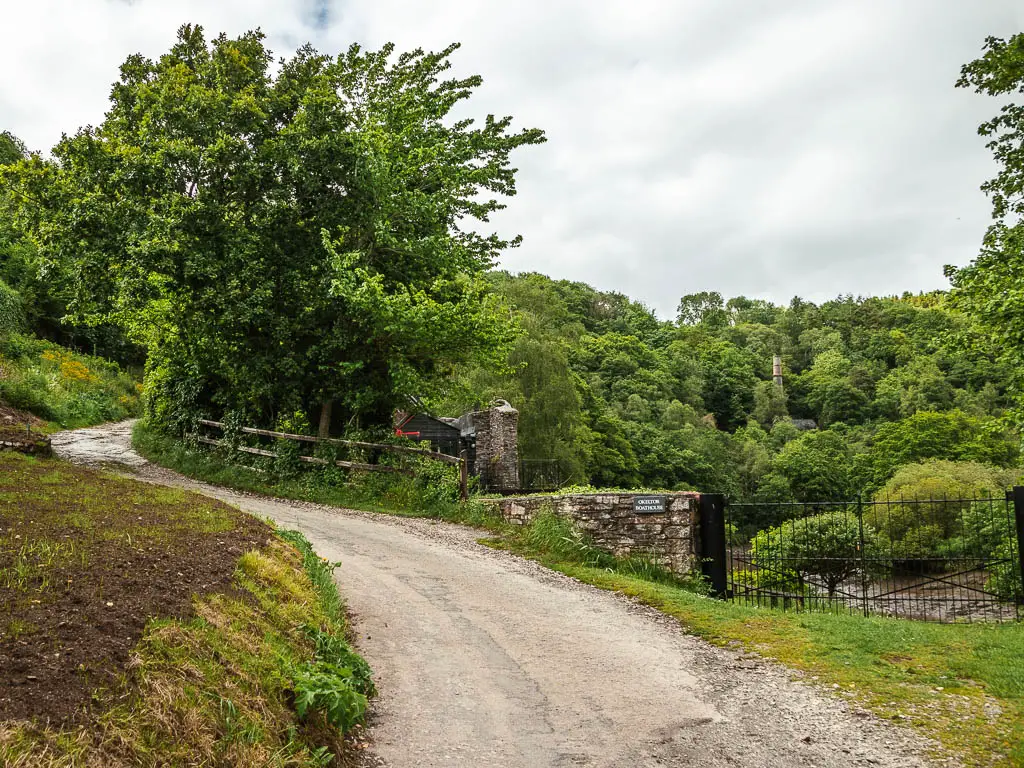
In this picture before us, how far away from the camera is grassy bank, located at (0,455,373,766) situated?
324cm

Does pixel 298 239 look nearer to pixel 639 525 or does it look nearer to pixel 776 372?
pixel 639 525

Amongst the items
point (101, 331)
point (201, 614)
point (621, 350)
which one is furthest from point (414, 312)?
point (621, 350)

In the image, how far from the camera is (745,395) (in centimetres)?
8194

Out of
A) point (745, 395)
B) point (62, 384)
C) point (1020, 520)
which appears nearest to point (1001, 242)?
point (1020, 520)

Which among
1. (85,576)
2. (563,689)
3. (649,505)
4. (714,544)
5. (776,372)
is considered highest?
(776,372)

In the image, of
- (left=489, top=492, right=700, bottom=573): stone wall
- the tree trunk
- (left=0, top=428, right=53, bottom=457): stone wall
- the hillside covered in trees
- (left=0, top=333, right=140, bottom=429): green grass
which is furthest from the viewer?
the hillside covered in trees

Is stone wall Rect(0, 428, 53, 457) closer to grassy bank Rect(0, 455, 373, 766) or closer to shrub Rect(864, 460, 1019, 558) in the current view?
grassy bank Rect(0, 455, 373, 766)

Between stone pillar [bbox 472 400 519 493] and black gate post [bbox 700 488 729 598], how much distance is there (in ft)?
27.8

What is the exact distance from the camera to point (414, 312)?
14758mm

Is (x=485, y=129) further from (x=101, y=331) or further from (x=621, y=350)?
(x=621, y=350)

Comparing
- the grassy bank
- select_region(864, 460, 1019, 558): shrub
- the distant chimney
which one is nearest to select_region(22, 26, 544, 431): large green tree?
the grassy bank

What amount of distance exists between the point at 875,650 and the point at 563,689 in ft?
11.1

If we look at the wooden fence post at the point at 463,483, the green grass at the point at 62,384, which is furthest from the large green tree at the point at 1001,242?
the green grass at the point at 62,384

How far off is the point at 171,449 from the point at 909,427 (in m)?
39.2
